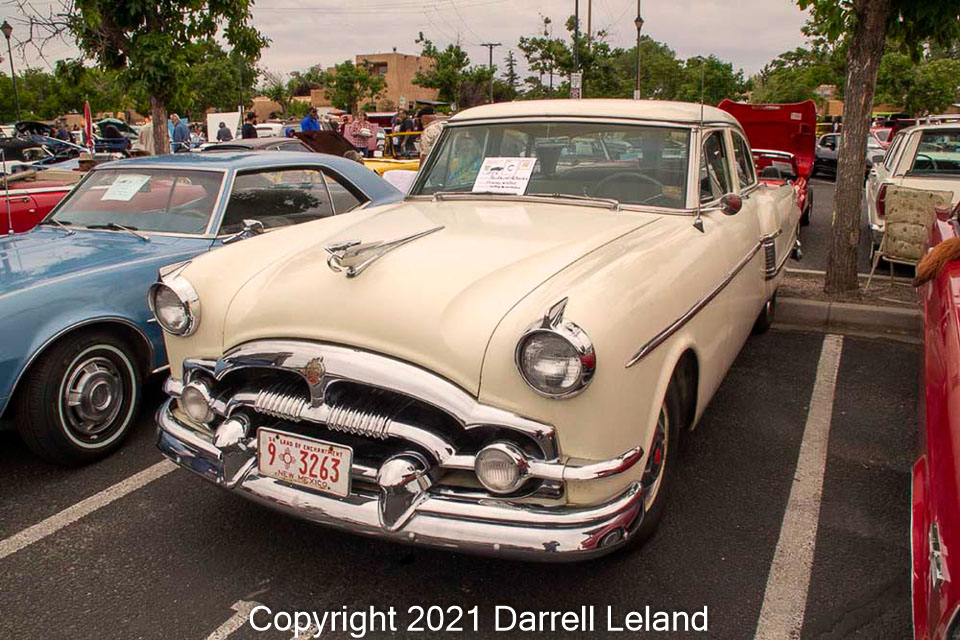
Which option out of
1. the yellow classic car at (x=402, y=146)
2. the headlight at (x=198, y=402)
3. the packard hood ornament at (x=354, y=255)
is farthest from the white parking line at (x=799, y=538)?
the yellow classic car at (x=402, y=146)

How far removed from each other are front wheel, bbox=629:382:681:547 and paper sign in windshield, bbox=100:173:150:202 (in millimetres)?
3541

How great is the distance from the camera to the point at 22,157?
16406 mm

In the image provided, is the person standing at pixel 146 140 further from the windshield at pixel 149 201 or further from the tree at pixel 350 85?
the tree at pixel 350 85

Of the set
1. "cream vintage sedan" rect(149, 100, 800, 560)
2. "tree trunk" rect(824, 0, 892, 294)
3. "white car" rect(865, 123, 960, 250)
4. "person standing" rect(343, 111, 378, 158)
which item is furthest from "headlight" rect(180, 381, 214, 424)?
"person standing" rect(343, 111, 378, 158)

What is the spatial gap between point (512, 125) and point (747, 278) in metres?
1.45

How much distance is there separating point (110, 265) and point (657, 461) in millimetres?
2847

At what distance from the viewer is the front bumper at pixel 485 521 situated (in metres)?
2.14

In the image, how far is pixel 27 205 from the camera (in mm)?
6332

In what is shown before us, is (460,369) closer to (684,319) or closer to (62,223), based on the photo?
(684,319)

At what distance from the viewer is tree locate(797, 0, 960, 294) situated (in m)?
5.62

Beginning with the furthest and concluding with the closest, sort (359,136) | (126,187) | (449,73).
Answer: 1. (449,73)
2. (359,136)
3. (126,187)

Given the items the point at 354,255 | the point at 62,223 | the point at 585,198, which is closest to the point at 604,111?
the point at 585,198

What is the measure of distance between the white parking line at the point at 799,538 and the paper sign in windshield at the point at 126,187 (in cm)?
404

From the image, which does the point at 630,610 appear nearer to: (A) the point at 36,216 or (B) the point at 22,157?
(A) the point at 36,216
